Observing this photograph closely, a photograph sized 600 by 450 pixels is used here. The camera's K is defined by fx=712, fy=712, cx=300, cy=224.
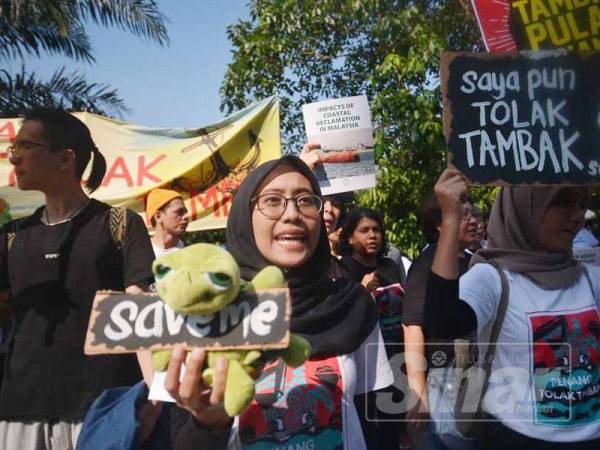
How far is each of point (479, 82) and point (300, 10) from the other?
24.0ft

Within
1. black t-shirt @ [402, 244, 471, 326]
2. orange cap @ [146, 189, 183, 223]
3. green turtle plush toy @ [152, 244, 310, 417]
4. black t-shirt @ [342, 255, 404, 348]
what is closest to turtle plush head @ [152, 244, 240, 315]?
green turtle plush toy @ [152, 244, 310, 417]

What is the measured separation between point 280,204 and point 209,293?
1.95 ft

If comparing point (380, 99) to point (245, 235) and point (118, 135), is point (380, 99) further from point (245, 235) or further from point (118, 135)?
Answer: point (245, 235)

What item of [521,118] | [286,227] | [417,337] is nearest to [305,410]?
[286,227]

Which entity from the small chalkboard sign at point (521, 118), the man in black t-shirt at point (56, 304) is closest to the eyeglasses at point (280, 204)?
the small chalkboard sign at point (521, 118)

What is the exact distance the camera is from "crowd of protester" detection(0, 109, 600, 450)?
1656 millimetres

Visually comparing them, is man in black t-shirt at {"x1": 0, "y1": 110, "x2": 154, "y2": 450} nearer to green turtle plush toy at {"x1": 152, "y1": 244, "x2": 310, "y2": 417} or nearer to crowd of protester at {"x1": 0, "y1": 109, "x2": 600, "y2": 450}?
crowd of protester at {"x1": 0, "y1": 109, "x2": 600, "y2": 450}

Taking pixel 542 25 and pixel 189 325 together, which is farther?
pixel 542 25

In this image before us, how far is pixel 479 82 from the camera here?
2.11 meters

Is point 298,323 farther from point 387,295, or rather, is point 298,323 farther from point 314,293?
point 387,295

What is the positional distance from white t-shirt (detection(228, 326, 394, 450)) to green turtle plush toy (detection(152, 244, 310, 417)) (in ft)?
1.31

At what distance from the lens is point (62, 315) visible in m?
2.20

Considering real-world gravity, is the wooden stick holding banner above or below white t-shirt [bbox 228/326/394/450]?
above

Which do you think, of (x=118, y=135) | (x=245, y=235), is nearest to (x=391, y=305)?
(x=245, y=235)
